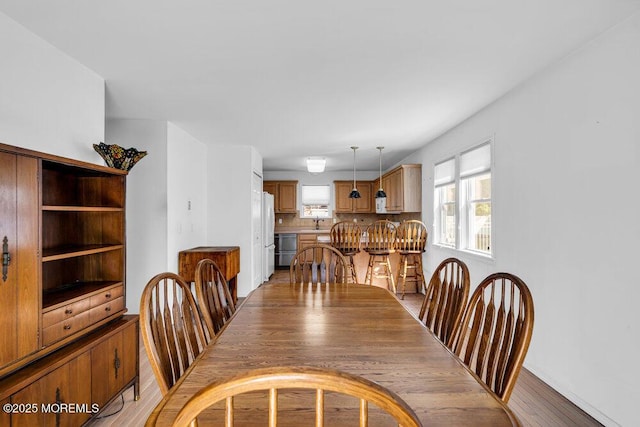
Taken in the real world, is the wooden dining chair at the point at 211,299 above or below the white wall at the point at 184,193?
below

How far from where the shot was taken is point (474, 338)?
140 cm

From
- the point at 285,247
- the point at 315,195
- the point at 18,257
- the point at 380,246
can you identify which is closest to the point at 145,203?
the point at 18,257

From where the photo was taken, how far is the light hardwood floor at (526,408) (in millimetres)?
2076

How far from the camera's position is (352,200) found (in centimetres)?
816

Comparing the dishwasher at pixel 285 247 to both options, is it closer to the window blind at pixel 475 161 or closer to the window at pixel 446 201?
the window at pixel 446 201

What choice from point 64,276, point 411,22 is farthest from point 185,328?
point 411,22

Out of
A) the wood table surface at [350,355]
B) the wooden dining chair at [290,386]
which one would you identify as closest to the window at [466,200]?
the wood table surface at [350,355]

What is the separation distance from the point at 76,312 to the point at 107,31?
160 cm

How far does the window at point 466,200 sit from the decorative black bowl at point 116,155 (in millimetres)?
3275

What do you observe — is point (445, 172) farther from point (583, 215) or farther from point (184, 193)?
point (184, 193)

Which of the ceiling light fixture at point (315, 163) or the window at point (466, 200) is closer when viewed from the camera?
the window at point (466, 200)

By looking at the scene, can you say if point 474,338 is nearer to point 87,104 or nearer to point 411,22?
point 411,22

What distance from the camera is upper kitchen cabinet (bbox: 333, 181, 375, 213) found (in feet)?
26.8

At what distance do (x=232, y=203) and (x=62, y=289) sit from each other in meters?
3.05
